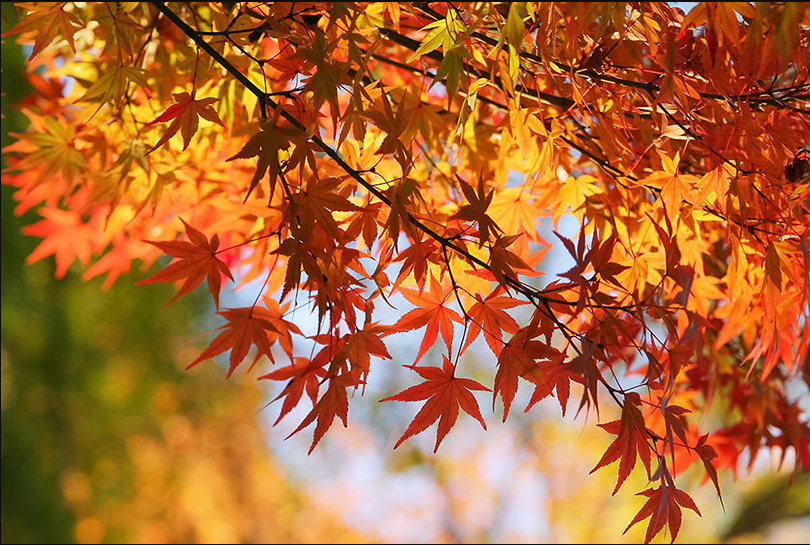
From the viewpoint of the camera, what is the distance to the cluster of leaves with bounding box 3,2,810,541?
59 cm

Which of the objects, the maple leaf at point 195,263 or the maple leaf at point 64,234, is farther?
the maple leaf at point 64,234

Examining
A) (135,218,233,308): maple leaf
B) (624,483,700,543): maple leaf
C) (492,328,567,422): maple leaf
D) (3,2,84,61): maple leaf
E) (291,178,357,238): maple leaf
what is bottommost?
(624,483,700,543): maple leaf

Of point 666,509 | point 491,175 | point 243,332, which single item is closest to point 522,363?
point 666,509

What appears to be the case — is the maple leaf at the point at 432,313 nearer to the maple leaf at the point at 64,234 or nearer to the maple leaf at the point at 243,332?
the maple leaf at the point at 243,332

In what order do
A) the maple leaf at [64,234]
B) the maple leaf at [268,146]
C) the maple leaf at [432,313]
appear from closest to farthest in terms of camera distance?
1. the maple leaf at [268,146]
2. the maple leaf at [432,313]
3. the maple leaf at [64,234]

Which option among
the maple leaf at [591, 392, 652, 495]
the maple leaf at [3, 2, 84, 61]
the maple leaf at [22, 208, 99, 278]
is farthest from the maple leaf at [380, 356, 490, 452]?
the maple leaf at [22, 208, 99, 278]

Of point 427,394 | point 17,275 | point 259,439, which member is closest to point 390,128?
point 427,394

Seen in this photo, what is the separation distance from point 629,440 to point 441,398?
170 mm

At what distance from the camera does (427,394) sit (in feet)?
2.01

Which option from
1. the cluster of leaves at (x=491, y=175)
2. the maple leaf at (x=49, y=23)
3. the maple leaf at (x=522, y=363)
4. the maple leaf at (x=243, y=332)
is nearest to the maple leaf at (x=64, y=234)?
the cluster of leaves at (x=491, y=175)

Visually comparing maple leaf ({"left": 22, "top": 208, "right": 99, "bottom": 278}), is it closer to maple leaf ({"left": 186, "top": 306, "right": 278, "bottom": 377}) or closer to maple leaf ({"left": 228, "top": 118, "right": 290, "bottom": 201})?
maple leaf ({"left": 186, "top": 306, "right": 278, "bottom": 377})

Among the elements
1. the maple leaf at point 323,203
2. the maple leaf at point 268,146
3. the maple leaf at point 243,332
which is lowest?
the maple leaf at point 243,332

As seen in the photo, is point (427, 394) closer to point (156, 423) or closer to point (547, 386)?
point (547, 386)

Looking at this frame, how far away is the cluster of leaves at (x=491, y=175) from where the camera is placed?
59 cm
